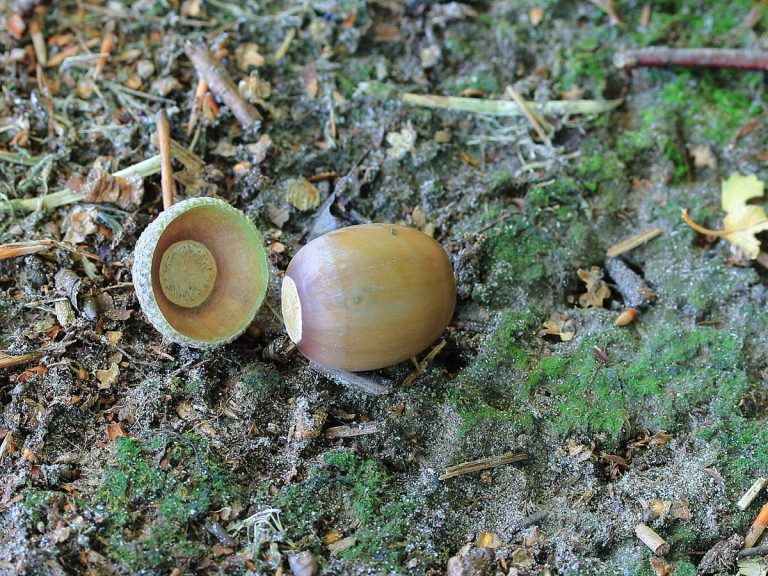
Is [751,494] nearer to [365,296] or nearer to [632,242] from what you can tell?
[632,242]

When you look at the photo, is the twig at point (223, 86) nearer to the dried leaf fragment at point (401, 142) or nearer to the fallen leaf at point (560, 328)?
the dried leaf fragment at point (401, 142)

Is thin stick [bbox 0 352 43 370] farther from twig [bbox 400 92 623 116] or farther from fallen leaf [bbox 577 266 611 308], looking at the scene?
fallen leaf [bbox 577 266 611 308]

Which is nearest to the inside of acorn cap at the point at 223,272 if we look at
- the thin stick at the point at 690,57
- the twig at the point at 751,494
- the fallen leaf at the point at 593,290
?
the fallen leaf at the point at 593,290

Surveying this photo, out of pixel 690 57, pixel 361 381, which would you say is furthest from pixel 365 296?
pixel 690 57

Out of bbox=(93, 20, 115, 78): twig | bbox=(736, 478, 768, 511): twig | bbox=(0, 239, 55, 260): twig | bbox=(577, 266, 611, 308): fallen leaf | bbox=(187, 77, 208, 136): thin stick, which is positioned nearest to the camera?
bbox=(736, 478, 768, 511): twig

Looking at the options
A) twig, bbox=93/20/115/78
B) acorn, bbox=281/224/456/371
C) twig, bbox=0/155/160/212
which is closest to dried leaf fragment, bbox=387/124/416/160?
acorn, bbox=281/224/456/371
